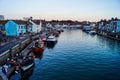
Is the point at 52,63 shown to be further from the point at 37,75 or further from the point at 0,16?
the point at 0,16

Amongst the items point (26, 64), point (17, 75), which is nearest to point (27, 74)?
point (26, 64)

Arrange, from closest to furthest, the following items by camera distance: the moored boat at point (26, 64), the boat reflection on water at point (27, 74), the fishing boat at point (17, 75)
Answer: the fishing boat at point (17, 75) → the boat reflection on water at point (27, 74) → the moored boat at point (26, 64)

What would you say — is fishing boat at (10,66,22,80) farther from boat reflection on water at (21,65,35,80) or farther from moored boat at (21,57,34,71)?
moored boat at (21,57,34,71)

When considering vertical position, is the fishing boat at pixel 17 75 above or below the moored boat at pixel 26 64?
below

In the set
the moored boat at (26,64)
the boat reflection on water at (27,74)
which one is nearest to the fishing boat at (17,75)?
the boat reflection on water at (27,74)

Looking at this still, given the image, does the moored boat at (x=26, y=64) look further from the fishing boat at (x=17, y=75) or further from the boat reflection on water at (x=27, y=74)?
the fishing boat at (x=17, y=75)

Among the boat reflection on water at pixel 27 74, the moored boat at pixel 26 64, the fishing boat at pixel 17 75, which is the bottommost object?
the boat reflection on water at pixel 27 74

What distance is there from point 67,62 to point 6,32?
5087cm

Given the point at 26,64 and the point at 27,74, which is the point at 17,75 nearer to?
the point at 27,74

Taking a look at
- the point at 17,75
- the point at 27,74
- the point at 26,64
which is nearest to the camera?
the point at 17,75

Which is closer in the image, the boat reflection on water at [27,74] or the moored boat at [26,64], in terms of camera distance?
the boat reflection on water at [27,74]

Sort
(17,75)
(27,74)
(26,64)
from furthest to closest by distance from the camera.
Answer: (26,64), (27,74), (17,75)

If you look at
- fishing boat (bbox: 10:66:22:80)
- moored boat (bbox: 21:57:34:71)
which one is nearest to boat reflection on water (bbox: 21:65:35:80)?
moored boat (bbox: 21:57:34:71)

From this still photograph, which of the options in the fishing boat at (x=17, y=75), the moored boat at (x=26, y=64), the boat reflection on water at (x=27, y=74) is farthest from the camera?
the moored boat at (x=26, y=64)
